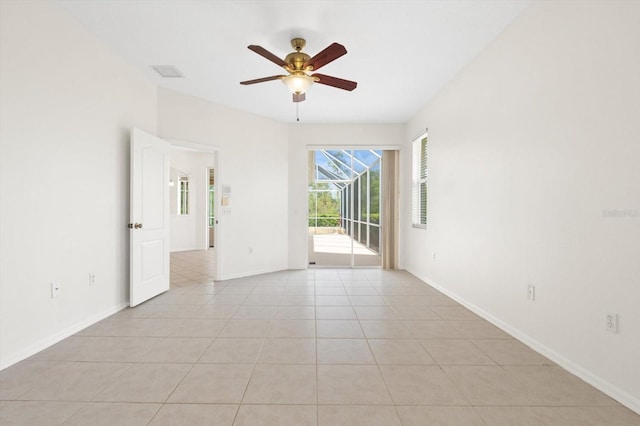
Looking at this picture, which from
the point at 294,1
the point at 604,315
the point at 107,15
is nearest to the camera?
the point at 604,315

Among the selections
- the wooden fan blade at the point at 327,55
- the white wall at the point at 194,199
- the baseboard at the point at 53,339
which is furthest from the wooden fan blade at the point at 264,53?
the white wall at the point at 194,199

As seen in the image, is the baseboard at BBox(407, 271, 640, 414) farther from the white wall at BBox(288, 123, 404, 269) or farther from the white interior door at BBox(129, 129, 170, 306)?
the white interior door at BBox(129, 129, 170, 306)

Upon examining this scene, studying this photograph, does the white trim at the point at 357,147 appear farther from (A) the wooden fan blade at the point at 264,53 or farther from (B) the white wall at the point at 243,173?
(A) the wooden fan blade at the point at 264,53

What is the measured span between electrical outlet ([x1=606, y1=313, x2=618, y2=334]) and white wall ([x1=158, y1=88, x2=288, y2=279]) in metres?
4.50

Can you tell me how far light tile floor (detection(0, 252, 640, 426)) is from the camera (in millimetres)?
1679

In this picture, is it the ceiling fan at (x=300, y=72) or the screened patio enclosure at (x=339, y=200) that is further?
the screened patio enclosure at (x=339, y=200)

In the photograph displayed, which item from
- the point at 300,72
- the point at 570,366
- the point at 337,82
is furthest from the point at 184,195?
the point at 570,366

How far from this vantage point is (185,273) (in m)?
5.47

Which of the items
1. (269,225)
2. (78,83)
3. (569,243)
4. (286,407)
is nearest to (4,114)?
(78,83)

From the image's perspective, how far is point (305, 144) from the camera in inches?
229

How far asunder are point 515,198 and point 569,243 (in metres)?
0.65

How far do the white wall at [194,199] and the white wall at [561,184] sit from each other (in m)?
7.13

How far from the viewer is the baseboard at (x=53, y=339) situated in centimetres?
219

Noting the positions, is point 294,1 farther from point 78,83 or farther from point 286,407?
point 286,407
